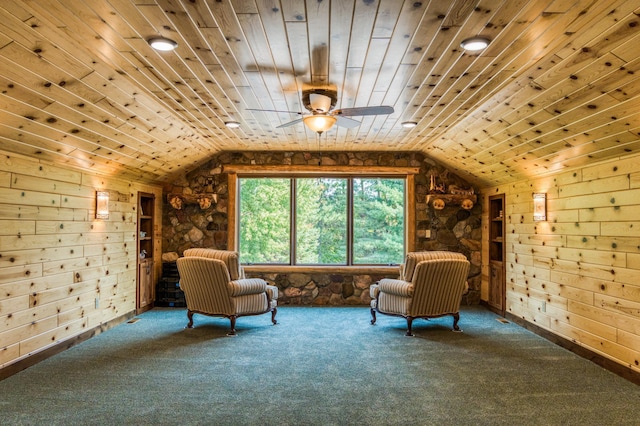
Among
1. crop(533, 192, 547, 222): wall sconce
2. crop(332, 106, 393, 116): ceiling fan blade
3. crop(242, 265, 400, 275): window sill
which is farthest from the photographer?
crop(242, 265, 400, 275): window sill

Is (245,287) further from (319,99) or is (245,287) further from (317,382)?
(319,99)

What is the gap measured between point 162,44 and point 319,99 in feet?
4.72

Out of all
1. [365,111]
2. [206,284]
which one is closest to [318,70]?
[365,111]

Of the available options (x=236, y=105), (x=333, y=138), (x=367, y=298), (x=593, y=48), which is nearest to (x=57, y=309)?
(x=236, y=105)

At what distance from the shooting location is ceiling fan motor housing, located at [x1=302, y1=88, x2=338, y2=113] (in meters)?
3.76

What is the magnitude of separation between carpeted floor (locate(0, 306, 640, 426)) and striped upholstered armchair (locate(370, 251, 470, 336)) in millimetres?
277

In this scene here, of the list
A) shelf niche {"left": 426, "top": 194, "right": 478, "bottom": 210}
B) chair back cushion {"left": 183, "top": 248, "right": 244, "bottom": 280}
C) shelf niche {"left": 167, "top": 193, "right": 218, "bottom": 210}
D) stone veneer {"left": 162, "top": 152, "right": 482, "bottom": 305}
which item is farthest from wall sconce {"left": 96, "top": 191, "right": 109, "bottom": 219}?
shelf niche {"left": 426, "top": 194, "right": 478, "bottom": 210}

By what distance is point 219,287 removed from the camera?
203 inches

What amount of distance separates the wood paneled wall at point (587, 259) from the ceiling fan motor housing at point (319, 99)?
268cm

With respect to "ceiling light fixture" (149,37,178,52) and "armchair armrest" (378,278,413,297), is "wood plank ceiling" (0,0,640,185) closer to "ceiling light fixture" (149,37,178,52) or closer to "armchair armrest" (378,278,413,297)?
"ceiling light fixture" (149,37,178,52)

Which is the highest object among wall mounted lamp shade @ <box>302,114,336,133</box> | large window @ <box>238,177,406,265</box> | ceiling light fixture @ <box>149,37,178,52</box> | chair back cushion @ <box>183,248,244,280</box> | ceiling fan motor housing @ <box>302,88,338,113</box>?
ceiling light fixture @ <box>149,37,178,52</box>

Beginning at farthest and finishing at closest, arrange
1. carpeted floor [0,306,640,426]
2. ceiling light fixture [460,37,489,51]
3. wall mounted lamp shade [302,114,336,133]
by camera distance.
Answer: wall mounted lamp shade [302,114,336,133]
carpeted floor [0,306,640,426]
ceiling light fixture [460,37,489,51]

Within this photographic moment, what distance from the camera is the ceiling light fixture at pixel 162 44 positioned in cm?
275

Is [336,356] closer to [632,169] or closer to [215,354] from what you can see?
[215,354]
